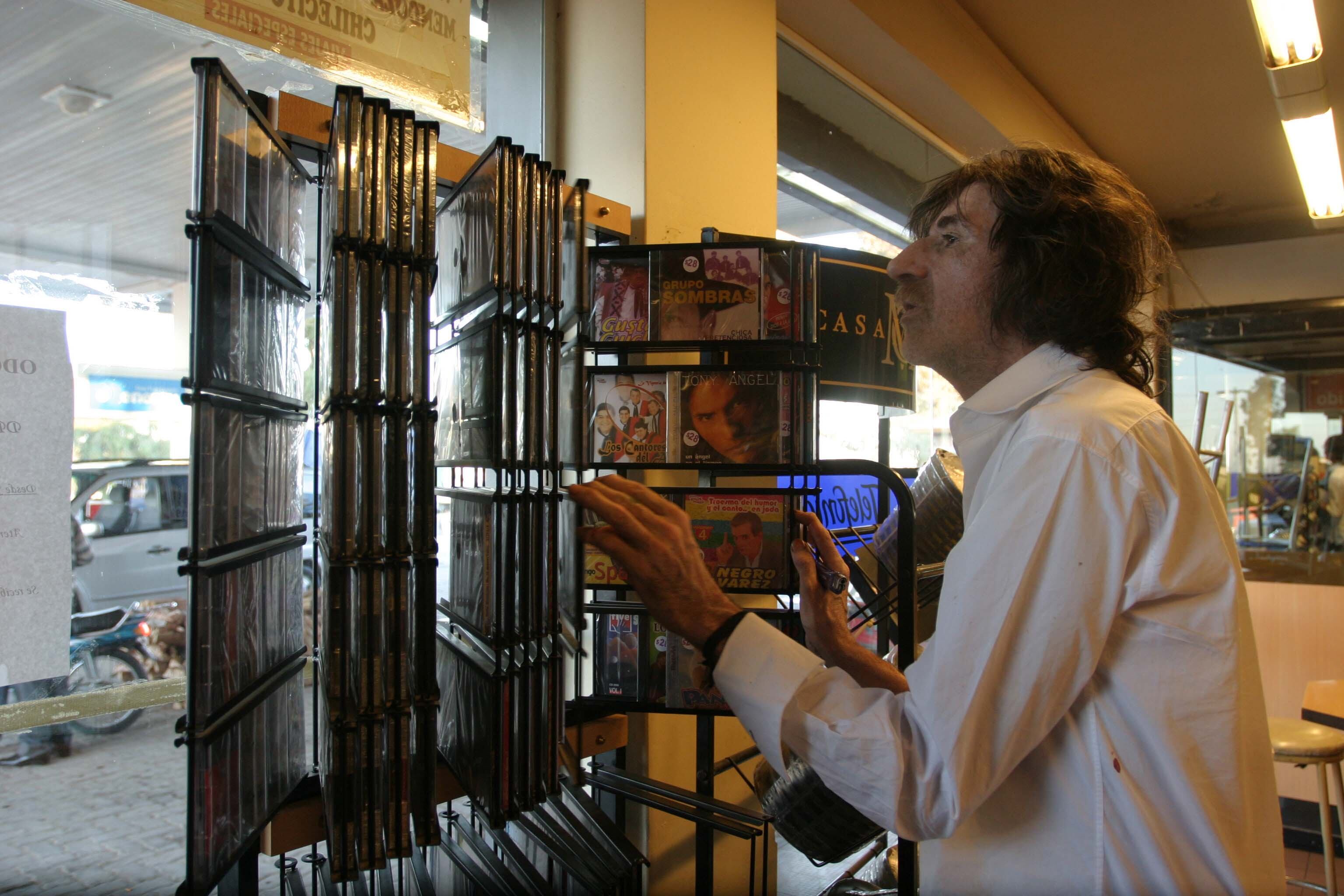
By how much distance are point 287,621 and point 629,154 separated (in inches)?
56.6

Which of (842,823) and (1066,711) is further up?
(1066,711)

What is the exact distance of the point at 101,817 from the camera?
5.85 ft

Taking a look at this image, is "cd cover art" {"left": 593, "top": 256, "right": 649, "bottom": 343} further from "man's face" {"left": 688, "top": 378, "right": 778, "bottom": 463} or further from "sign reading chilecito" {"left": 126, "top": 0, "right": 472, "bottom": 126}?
"sign reading chilecito" {"left": 126, "top": 0, "right": 472, "bottom": 126}

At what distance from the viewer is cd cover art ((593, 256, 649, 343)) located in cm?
177

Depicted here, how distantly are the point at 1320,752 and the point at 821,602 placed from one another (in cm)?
259

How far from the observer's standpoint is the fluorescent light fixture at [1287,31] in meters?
2.68

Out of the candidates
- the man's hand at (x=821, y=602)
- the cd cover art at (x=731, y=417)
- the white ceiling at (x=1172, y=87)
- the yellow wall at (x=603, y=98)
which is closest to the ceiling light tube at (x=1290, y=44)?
the white ceiling at (x=1172, y=87)

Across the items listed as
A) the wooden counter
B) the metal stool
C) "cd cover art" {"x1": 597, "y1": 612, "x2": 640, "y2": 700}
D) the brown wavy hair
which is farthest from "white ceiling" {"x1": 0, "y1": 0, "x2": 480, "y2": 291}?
the wooden counter

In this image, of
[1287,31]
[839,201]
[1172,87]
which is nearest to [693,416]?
[839,201]

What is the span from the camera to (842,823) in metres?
1.60

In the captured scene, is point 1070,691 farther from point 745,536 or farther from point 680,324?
point 680,324

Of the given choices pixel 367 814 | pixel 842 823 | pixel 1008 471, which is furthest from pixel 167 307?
pixel 842 823

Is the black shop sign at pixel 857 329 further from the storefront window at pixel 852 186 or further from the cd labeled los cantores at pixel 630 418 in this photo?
the cd labeled los cantores at pixel 630 418

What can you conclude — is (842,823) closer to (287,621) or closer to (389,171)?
(287,621)
